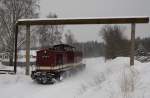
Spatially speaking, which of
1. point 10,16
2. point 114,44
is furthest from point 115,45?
point 10,16

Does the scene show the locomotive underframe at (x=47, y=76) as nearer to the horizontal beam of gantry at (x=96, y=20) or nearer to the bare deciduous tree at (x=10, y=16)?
the horizontal beam of gantry at (x=96, y=20)

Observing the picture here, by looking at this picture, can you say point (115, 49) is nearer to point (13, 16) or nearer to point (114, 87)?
point (13, 16)

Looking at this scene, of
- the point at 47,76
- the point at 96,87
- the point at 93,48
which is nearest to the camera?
the point at 96,87

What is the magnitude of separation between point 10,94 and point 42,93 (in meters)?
1.88

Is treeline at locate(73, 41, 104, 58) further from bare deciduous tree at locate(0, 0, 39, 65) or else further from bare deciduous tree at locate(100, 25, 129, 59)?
bare deciduous tree at locate(0, 0, 39, 65)

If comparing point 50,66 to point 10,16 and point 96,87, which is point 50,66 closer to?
point 96,87

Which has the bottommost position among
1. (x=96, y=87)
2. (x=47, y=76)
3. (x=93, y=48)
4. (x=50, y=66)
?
(x=93, y=48)

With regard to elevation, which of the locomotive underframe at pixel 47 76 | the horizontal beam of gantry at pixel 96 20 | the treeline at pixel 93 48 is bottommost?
the treeline at pixel 93 48

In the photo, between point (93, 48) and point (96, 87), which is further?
point (93, 48)

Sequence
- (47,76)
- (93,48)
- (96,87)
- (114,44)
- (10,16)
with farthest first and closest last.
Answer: (93,48), (114,44), (10,16), (47,76), (96,87)

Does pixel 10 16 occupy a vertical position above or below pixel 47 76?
above

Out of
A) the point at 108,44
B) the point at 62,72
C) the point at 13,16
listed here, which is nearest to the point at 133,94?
the point at 62,72

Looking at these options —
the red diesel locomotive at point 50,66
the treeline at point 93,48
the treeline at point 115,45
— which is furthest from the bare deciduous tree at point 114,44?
the red diesel locomotive at point 50,66

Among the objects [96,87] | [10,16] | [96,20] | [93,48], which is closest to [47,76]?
[96,20]
